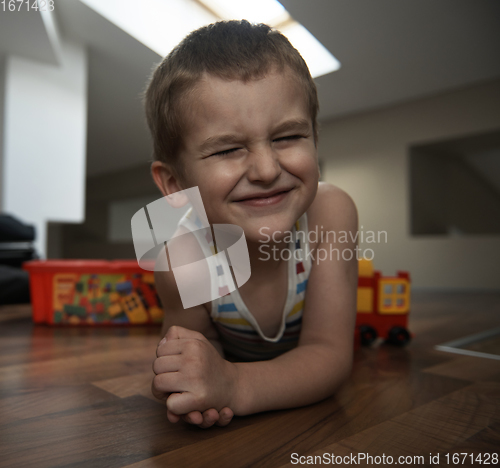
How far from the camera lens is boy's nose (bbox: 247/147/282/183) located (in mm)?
505

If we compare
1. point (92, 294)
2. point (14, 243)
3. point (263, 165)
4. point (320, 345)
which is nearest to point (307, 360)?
point (320, 345)

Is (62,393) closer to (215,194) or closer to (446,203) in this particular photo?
(215,194)

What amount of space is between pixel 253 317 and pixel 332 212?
0.74 ft

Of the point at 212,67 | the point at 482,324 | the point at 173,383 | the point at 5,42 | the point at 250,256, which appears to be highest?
the point at 5,42

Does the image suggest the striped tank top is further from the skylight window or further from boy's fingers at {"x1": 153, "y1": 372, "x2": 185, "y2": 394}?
the skylight window

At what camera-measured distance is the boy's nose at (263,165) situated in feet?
1.66

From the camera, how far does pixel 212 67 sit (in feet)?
1.75

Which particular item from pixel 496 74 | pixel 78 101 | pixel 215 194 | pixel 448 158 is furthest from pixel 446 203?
pixel 215 194

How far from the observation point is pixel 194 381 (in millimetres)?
428

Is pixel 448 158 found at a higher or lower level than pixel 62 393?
higher

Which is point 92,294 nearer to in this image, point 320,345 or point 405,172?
point 320,345

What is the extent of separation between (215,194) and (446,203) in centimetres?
406

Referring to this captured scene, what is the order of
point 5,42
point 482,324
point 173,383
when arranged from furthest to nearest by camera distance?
point 5,42 < point 482,324 < point 173,383

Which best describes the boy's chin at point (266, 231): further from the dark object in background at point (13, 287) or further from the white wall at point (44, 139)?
the white wall at point (44, 139)
